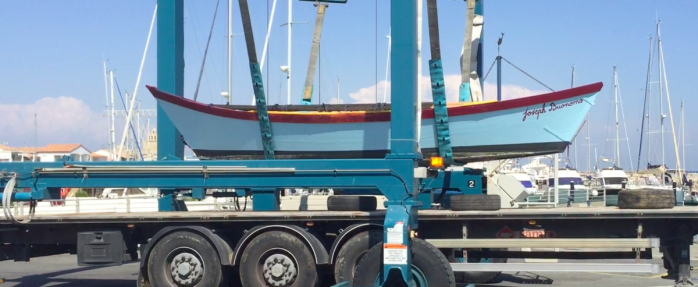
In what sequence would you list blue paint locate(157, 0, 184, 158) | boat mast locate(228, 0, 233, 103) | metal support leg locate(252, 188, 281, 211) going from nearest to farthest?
metal support leg locate(252, 188, 281, 211)
blue paint locate(157, 0, 184, 158)
boat mast locate(228, 0, 233, 103)

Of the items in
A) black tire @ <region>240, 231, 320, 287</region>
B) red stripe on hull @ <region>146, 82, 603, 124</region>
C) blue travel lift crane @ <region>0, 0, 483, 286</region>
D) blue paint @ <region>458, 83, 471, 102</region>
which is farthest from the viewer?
blue paint @ <region>458, 83, 471, 102</region>

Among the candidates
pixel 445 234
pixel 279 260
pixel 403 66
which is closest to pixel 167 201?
pixel 279 260

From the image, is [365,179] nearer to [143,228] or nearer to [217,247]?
[217,247]

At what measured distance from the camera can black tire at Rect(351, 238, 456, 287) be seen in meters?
8.77

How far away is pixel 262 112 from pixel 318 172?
2.73 meters

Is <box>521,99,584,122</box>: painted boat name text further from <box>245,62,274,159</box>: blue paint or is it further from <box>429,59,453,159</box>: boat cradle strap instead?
<box>245,62,274,159</box>: blue paint

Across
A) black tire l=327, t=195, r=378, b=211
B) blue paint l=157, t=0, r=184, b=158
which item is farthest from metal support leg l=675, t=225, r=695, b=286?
blue paint l=157, t=0, r=184, b=158

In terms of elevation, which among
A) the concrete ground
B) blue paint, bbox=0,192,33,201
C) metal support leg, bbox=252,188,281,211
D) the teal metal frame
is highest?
the teal metal frame

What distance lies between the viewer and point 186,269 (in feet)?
32.1

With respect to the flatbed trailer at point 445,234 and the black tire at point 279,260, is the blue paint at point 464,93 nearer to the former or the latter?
the flatbed trailer at point 445,234

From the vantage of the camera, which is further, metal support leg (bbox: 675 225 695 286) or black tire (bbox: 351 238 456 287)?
metal support leg (bbox: 675 225 695 286)

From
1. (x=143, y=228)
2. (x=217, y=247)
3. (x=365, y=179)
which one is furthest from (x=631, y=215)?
(x=143, y=228)

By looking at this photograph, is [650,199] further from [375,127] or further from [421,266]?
[375,127]

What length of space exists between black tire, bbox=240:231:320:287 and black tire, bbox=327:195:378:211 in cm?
79
